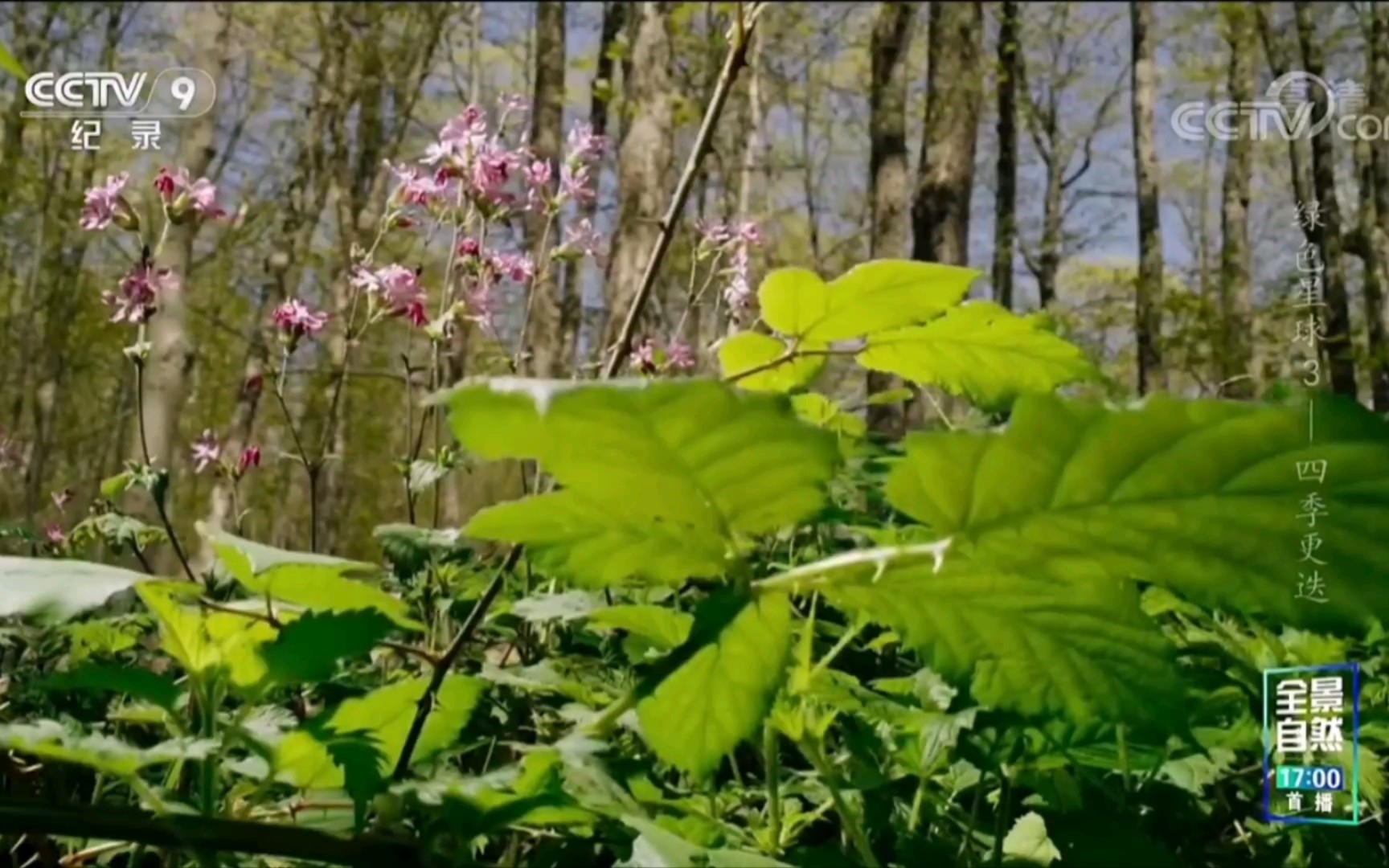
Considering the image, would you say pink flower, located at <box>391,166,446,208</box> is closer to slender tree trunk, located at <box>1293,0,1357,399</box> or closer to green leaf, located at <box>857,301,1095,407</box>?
slender tree trunk, located at <box>1293,0,1357,399</box>

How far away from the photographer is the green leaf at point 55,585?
25cm

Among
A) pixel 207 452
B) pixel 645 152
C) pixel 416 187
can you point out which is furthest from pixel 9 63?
pixel 645 152

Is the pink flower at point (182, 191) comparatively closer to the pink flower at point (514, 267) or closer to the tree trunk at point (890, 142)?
the pink flower at point (514, 267)

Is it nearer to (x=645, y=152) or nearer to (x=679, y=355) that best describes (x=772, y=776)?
(x=679, y=355)

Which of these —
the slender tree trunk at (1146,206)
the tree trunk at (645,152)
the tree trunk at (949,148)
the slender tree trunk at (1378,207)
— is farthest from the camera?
the slender tree trunk at (1146,206)

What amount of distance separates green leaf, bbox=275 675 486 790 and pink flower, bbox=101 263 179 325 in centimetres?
99

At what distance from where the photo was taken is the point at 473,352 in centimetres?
476

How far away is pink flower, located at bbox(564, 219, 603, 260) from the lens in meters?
1.45

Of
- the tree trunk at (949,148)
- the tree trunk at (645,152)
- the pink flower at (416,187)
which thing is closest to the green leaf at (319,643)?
the pink flower at (416,187)

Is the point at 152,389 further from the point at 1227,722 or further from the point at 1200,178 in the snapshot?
the point at 1200,178

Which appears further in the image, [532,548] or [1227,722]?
[1227,722]

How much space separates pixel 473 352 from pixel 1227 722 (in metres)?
4.50

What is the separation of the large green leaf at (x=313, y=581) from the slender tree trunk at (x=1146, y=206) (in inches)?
244

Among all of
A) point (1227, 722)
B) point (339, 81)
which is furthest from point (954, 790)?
point (339, 81)
